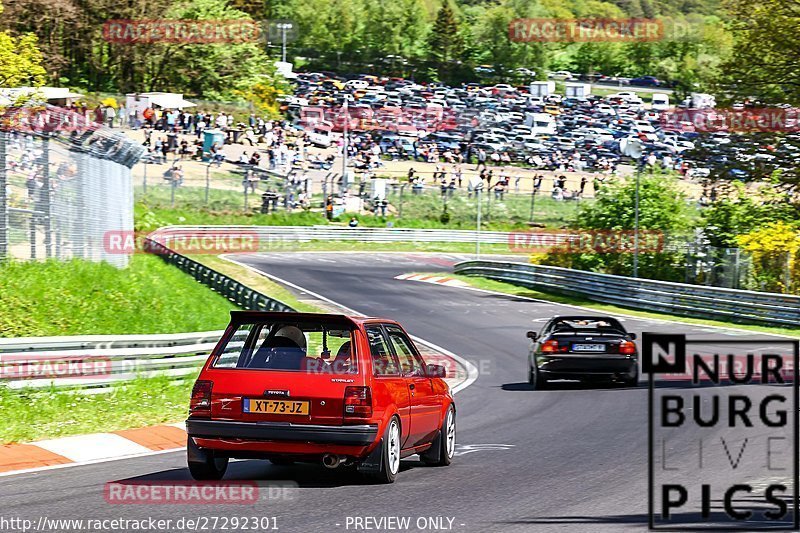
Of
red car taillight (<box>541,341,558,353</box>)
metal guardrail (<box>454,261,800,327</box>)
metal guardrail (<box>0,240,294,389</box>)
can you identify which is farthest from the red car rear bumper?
metal guardrail (<box>454,261,800,327</box>)

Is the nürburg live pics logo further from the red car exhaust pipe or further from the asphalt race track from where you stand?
the red car exhaust pipe

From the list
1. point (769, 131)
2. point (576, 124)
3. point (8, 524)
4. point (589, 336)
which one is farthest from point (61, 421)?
point (576, 124)

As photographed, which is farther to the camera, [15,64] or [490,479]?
[15,64]

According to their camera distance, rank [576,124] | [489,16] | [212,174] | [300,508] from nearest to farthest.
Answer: [300,508]
[212,174]
[576,124]
[489,16]

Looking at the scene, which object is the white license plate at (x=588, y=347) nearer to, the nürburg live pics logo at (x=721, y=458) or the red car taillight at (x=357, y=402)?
the nürburg live pics logo at (x=721, y=458)

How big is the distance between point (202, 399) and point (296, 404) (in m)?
0.76

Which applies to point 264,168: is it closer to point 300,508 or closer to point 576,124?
point 576,124

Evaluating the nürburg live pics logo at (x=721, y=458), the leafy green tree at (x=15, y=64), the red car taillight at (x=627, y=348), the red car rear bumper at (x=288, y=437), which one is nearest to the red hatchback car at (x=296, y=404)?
the red car rear bumper at (x=288, y=437)

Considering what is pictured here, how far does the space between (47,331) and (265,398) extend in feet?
32.9

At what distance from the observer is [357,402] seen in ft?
28.6

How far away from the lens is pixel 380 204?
201 ft

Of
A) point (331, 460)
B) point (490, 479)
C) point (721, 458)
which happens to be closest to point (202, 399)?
point (331, 460)

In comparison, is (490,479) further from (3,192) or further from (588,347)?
(3,192)

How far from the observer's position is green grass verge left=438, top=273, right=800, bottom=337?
3036cm
